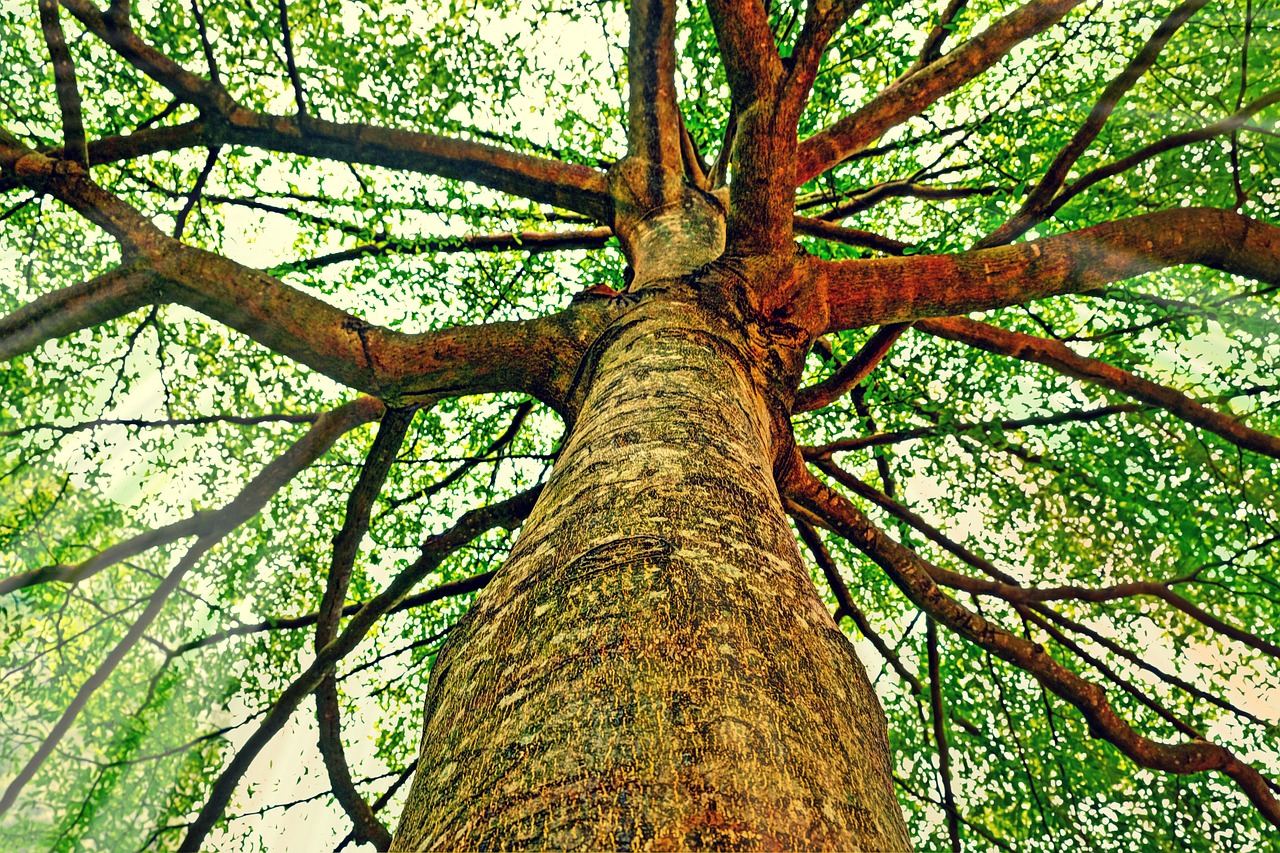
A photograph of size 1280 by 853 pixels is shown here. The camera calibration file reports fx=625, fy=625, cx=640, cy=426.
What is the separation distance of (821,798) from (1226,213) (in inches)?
158

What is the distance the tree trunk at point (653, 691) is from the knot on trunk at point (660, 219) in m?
2.67

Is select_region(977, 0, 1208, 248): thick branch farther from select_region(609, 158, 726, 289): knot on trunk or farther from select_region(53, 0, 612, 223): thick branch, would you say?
select_region(53, 0, 612, 223): thick branch

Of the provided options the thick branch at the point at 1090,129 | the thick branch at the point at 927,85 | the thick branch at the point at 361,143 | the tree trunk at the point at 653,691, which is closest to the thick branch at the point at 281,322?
the thick branch at the point at 361,143

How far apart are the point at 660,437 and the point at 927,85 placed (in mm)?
3980

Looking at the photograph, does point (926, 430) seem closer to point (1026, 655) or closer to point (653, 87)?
point (1026, 655)

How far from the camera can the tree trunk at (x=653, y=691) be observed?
0.61m

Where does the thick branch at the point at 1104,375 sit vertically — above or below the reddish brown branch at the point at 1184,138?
below

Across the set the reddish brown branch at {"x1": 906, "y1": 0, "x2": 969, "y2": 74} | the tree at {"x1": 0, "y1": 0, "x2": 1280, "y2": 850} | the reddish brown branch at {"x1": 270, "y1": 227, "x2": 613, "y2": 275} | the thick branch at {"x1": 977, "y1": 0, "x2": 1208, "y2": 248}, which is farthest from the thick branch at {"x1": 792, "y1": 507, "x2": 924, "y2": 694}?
the reddish brown branch at {"x1": 906, "y1": 0, "x2": 969, "y2": 74}

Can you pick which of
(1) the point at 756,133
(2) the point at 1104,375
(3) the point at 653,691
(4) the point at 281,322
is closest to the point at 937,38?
(2) the point at 1104,375

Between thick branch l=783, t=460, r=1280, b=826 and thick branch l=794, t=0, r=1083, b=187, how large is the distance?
6.59 ft

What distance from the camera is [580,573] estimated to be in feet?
3.30

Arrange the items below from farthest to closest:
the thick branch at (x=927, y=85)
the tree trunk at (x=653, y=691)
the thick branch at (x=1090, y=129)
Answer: the thick branch at (x=927, y=85) → the thick branch at (x=1090, y=129) → the tree trunk at (x=653, y=691)

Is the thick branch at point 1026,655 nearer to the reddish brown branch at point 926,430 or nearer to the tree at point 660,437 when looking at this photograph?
the tree at point 660,437

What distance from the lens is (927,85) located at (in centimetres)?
415
